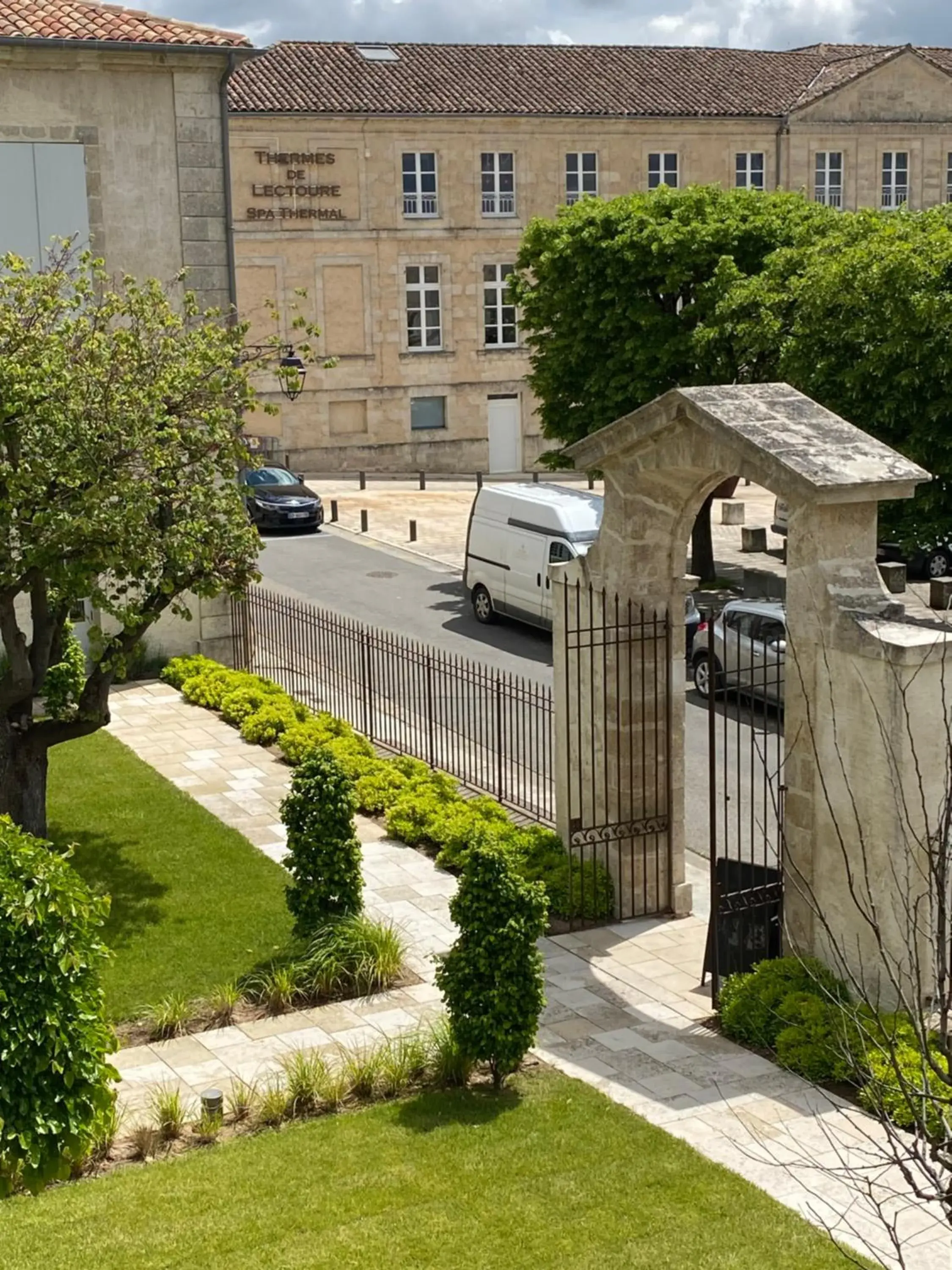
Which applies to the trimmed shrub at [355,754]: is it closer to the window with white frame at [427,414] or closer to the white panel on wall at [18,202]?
the white panel on wall at [18,202]

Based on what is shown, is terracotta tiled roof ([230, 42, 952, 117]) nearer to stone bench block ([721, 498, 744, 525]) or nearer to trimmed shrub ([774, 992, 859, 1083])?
stone bench block ([721, 498, 744, 525])

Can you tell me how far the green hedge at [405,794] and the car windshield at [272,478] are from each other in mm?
13997

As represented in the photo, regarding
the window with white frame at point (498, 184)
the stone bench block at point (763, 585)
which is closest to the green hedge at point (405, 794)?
the stone bench block at point (763, 585)

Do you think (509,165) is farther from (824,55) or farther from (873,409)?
(873,409)

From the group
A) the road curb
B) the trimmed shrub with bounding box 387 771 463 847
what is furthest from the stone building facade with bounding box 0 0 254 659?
the road curb

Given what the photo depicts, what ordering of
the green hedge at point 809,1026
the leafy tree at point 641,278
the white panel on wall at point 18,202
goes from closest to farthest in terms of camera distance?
the green hedge at point 809,1026 < the white panel on wall at point 18,202 < the leafy tree at point 641,278

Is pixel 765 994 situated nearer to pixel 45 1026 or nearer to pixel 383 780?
pixel 45 1026

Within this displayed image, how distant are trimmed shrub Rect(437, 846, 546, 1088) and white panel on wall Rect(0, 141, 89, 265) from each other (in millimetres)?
12931

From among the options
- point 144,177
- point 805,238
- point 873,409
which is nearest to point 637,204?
point 805,238

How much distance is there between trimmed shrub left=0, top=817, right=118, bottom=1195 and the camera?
7773 mm

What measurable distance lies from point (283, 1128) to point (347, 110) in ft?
122

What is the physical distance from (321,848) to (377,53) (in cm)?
3775

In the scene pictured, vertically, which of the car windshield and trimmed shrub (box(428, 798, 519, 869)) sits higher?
the car windshield

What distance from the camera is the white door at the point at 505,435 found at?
47594 mm
